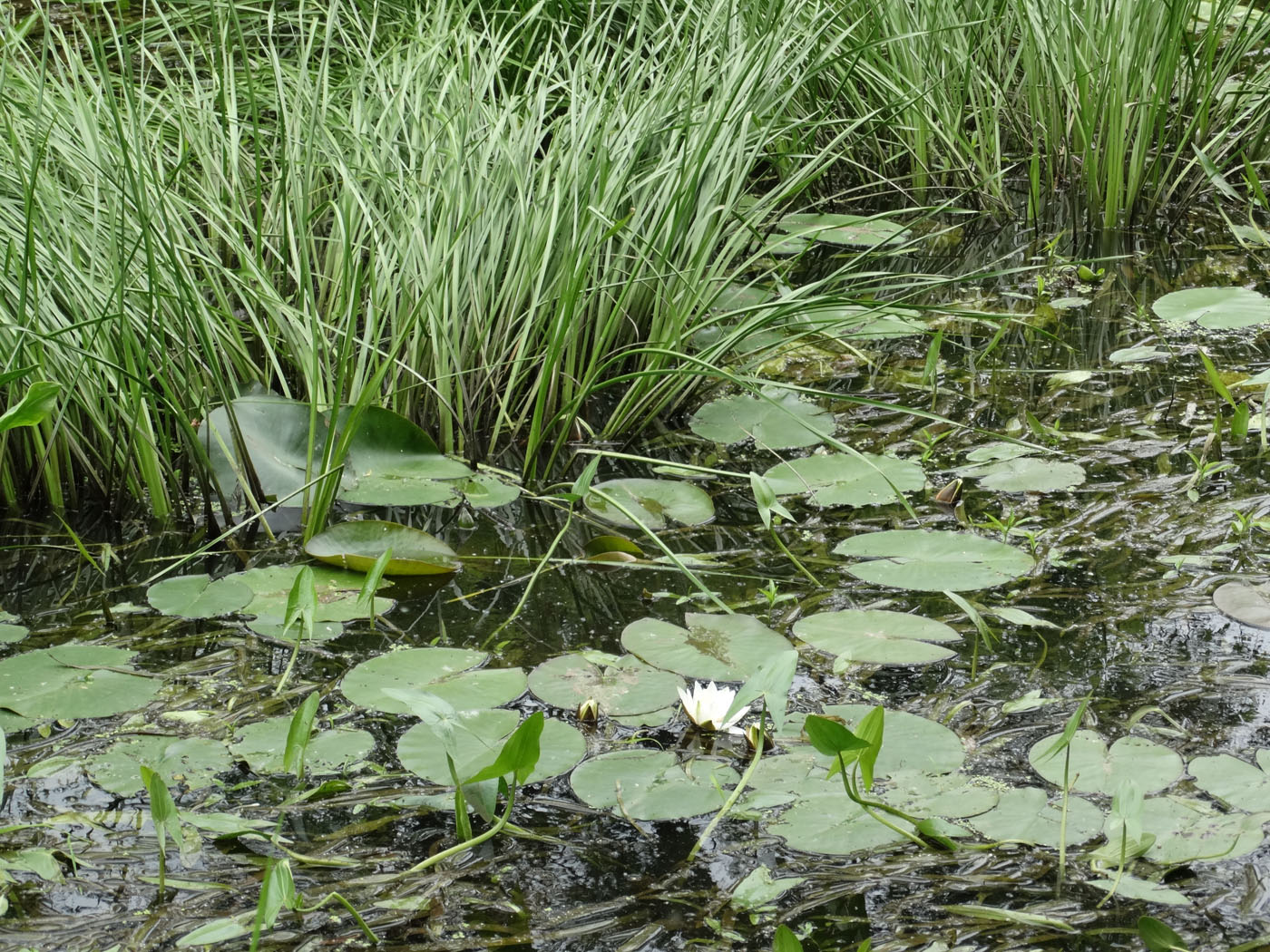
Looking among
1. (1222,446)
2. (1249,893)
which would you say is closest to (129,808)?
(1249,893)

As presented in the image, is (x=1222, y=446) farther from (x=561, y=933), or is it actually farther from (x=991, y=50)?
(x=991, y=50)

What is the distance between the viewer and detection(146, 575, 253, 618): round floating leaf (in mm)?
1552

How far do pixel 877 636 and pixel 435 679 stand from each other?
53 cm

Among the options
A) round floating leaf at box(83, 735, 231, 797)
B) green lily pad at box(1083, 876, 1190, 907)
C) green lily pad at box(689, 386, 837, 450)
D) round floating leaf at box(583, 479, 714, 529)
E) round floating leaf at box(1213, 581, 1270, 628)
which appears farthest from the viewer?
green lily pad at box(689, 386, 837, 450)

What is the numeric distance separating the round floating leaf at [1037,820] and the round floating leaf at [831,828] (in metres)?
0.09

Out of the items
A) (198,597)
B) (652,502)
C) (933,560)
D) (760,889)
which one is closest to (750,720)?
(760,889)

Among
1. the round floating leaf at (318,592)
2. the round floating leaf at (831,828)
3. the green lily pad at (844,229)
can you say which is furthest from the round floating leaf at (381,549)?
the green lily pad at (844,229)

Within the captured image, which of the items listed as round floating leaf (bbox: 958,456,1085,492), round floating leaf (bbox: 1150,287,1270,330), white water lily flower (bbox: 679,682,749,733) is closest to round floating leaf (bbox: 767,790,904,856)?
white water lily flower (bbox: 679,682,749,733)

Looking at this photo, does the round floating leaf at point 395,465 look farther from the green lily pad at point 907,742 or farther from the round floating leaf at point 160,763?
the green lily pad at point 907,742

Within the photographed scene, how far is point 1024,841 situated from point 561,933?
431 millimetres

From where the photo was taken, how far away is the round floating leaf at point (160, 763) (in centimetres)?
124

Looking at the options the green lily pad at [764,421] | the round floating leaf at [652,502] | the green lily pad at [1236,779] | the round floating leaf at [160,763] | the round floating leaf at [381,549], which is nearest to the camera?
the green lily pad at [1236,779]

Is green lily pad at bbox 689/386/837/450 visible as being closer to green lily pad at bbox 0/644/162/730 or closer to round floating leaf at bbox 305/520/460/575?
round floating leaf at bbox 305/520/460/575

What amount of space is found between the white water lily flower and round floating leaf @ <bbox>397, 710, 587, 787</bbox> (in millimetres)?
123
